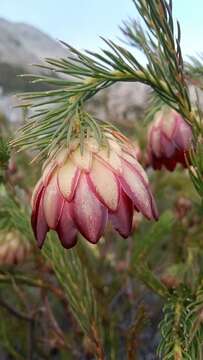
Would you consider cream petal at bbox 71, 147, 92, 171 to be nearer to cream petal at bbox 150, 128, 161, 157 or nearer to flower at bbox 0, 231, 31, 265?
cream petal at bbox 150, 128, 161, 157

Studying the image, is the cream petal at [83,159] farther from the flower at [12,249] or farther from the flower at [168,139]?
the flower at [12,249]

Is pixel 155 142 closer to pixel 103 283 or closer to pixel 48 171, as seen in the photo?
pixel 48 171

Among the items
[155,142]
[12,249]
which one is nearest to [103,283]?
[12,249]

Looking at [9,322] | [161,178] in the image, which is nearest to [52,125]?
[9,322]

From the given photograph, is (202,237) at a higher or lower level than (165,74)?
lower

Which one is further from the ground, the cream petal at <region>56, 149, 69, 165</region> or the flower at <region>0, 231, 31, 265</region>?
the cream petal at <region>56, 149, 69, 165</region>

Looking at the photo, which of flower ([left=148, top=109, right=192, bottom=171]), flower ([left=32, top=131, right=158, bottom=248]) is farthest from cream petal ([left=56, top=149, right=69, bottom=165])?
flower ([left=148, top=109, right=192, bottom=171])

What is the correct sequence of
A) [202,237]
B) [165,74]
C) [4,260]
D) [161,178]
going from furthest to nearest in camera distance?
[161,178] → [202,237] → [4,260] → [165,74]

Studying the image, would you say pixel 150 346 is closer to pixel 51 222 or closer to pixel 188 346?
pixel 188 346
